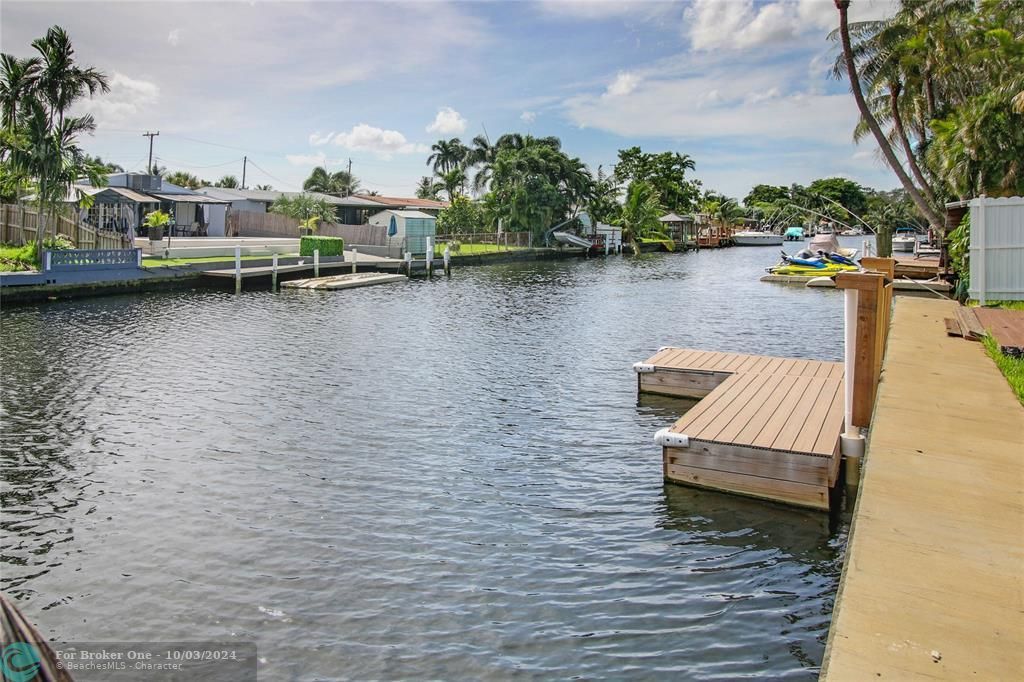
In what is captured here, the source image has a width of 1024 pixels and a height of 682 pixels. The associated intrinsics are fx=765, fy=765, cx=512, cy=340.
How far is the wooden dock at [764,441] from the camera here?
24.9ft

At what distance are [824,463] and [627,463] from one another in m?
2.61

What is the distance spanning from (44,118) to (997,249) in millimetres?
31863

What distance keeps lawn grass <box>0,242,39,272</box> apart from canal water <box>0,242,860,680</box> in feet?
43.3

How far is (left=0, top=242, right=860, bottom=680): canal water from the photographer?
5512 millimetres

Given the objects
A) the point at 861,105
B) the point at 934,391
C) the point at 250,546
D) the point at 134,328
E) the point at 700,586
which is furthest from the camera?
the point at 861,105

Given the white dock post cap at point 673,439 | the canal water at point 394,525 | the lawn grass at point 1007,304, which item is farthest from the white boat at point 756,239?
the white dock post cap at point 673,439

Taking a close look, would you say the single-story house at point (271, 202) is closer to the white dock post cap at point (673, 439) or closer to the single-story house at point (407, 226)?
the single-story house at point (407, 226)

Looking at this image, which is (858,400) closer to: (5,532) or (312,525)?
(312,525)

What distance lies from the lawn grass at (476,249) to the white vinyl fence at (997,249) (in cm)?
3758

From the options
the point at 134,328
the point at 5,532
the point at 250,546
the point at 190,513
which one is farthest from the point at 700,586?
the point at 134,328

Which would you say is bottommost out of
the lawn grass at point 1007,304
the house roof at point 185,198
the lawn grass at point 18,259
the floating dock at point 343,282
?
the lawn grass at point 1007,304

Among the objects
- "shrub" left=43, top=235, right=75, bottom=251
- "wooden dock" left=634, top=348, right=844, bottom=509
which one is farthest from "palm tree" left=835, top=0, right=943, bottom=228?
"shrub" left=43, top=235, right=75, bottom=251

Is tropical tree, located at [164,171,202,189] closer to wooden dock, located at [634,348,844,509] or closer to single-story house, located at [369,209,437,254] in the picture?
single-story house, located at [369,209,437,254]

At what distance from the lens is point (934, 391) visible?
332 inches
